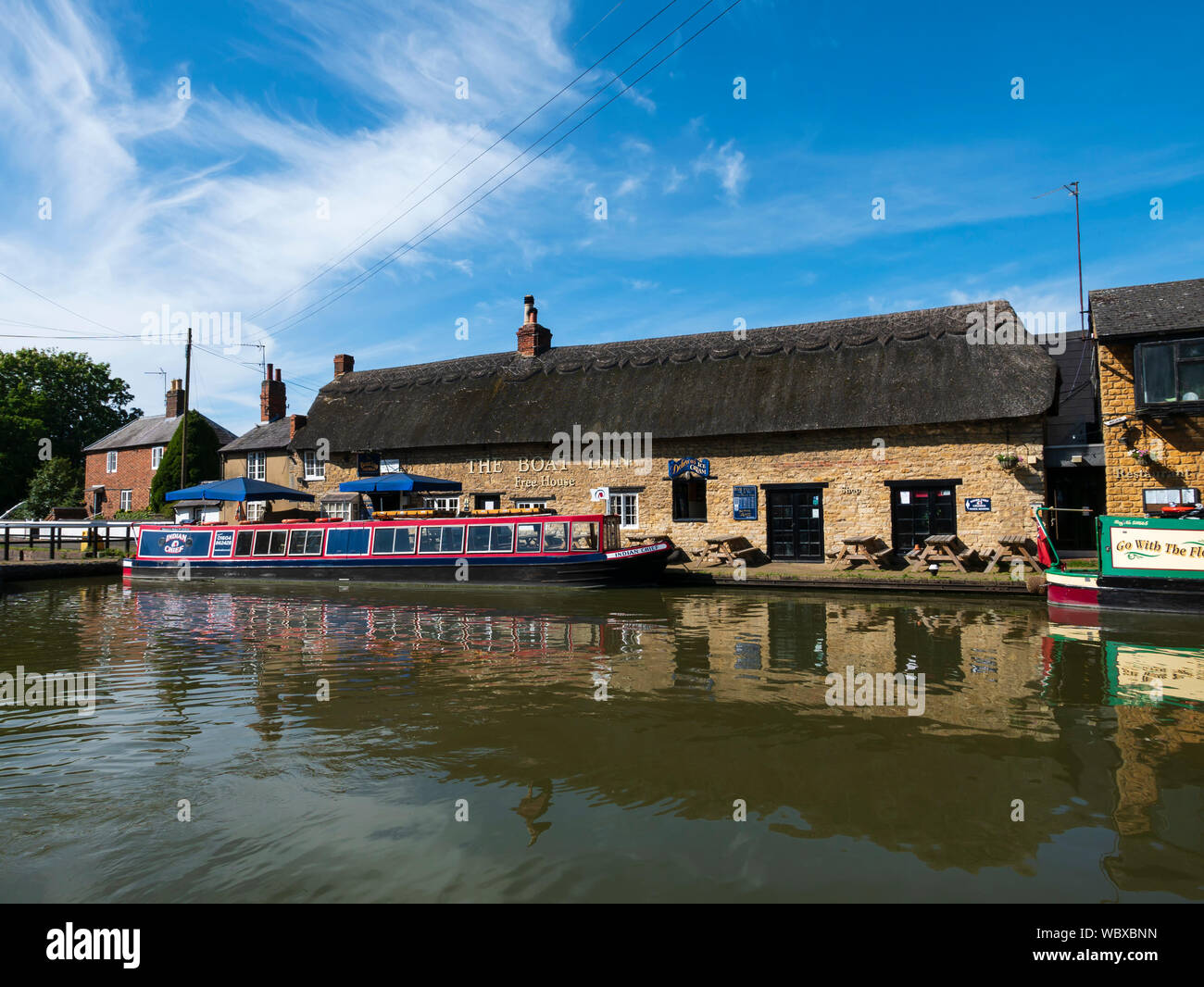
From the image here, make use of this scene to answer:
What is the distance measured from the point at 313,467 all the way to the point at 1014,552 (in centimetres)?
2354

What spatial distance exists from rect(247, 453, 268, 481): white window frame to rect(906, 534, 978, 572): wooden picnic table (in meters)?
26.1

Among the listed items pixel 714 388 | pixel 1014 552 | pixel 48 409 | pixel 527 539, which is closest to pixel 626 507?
pixel 714 388

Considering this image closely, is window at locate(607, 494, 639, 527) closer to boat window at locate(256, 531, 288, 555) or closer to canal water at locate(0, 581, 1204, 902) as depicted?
boat window at locate(256, 531, 288, 555)

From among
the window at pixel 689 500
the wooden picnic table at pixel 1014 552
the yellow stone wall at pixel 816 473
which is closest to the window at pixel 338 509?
the yellow stone wall at pixel 816 473

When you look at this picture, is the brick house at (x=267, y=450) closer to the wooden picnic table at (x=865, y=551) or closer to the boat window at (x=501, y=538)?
the boat window at (x=501, y=538)

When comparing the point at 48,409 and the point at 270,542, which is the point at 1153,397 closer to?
the point at 270,542

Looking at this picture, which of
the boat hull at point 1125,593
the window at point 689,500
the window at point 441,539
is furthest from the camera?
the window at point 689,500

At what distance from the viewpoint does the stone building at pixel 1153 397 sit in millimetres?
15766

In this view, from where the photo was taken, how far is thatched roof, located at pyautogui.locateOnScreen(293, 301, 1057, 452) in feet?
63.3

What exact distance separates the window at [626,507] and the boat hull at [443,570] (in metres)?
4.40

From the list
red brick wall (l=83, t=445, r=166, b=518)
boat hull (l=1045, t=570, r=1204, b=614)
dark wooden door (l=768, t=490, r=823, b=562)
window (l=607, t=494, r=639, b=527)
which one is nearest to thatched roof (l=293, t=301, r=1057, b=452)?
dark wooden door (l=768, t=490, r=823, b=562)

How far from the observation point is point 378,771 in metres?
5.50
